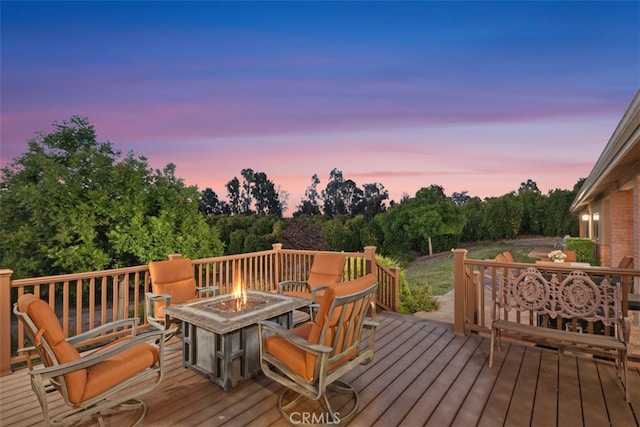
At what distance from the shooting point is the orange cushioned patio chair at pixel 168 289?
3713 mm

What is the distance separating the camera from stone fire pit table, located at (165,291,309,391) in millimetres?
2828

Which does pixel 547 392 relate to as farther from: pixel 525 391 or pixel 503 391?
pixel 503 391

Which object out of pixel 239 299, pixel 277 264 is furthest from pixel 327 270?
pixel 239 299

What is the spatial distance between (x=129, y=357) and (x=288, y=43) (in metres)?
7.65

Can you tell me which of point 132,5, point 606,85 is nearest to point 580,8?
point 606,85

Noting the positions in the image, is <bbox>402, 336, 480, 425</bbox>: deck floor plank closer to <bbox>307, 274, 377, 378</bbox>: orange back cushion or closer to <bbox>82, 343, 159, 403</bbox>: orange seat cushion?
<bbox>307, 274, 377, 378</bbox>: orange back cushion

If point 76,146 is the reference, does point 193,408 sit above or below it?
below

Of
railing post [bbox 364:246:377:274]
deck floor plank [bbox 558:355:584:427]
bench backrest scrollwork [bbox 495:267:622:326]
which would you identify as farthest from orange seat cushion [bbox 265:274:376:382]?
railing post [bbox 364:246:377:274]

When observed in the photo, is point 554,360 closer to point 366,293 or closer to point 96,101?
point 366,293

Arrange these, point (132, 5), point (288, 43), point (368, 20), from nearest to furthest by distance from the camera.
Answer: point (132, 5) → point (368, 20) → point (288, 43)

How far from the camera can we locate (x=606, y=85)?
834 centimetres

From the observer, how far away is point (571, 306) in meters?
3.15

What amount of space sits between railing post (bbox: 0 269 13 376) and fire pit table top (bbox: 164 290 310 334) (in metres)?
1.47

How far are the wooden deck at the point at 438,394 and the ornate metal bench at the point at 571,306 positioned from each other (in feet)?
0.64
